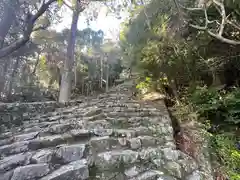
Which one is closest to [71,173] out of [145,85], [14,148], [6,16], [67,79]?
[14,148]

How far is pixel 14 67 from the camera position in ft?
29.3

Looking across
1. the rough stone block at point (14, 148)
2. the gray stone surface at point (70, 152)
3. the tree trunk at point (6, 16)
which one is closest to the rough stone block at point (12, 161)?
the rough stone block at point (14, 148)

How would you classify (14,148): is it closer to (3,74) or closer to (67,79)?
(67,79)

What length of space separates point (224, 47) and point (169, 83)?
53.0 inches

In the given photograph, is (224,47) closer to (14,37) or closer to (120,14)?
(120,14)

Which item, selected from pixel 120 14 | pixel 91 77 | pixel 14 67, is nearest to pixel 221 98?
pixel 120 14

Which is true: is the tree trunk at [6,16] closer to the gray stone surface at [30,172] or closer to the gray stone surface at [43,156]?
the gray stone surface at [43,156]

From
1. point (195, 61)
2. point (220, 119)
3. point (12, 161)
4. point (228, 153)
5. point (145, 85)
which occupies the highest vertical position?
point (195, 61)

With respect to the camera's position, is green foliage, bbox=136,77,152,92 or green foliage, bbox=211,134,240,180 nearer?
green foliage, bbox=211,134,240,180

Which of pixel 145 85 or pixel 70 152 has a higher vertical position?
pixel 145 85

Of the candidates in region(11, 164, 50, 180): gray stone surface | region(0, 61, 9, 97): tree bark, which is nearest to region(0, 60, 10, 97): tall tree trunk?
region(0, 61, 9, 97): tree bark

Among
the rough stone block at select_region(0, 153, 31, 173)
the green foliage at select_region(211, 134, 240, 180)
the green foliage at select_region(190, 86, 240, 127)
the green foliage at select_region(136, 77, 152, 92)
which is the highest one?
the green foliage at select_region(136, 77, 152, 92)

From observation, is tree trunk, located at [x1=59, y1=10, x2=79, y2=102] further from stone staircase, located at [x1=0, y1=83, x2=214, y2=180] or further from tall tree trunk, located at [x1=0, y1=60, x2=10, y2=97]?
stone staircase, located at [x1=0, y1=83, x2=214, y2=180]

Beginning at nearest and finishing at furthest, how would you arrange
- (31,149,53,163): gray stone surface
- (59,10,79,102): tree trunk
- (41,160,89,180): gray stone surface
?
1. (41,160,89,180): gray stone surface
2. (31,149,53,163): gray stone surface
3. (59,10,79,102): tree trunk
